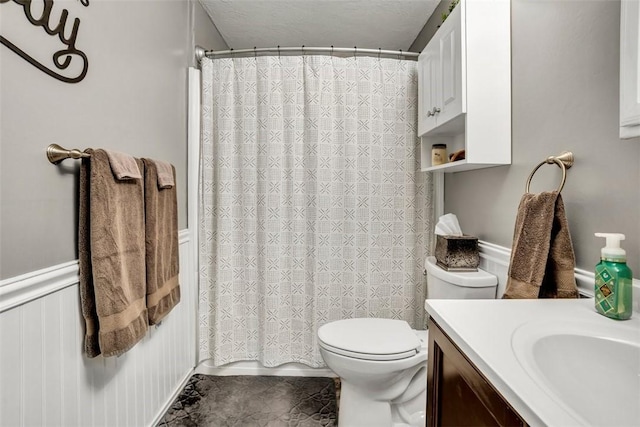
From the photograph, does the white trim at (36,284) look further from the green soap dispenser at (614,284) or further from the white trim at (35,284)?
the green soap dispenser at (614,284)

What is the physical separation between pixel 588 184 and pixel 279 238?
1.46 m

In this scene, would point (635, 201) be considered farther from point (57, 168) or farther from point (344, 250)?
point (57, 168)

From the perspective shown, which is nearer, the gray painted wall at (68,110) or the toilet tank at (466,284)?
the gray painted wall at (68,110)

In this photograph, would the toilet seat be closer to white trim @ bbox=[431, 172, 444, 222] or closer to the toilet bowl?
the toilet bowl

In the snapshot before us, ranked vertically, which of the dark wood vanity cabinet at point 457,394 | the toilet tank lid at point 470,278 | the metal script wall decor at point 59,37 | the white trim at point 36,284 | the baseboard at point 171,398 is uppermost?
the metal script wall decor at point 59,37

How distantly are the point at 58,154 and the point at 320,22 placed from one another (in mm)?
1927

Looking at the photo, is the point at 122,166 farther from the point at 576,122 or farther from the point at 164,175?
the point at 576,122

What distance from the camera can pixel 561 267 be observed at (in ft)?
3.20

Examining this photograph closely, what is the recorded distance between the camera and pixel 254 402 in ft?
5.94

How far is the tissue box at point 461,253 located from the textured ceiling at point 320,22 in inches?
60.6

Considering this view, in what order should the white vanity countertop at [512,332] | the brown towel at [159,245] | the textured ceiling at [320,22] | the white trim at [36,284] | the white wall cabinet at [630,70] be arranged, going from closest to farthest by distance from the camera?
the white vanity countertop at [512,332]
the white wall cabinet at [630,70]
the white trim at [36,284]
the brown towel at [159,245]
the textured ceiling at [320,22]

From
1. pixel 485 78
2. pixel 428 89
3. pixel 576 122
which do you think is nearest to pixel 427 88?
pixel 428 89

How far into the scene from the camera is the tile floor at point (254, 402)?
166 centimetres

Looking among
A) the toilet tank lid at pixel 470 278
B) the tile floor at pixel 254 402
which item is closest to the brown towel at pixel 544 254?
the toilet tank lid at pixel 470 278
